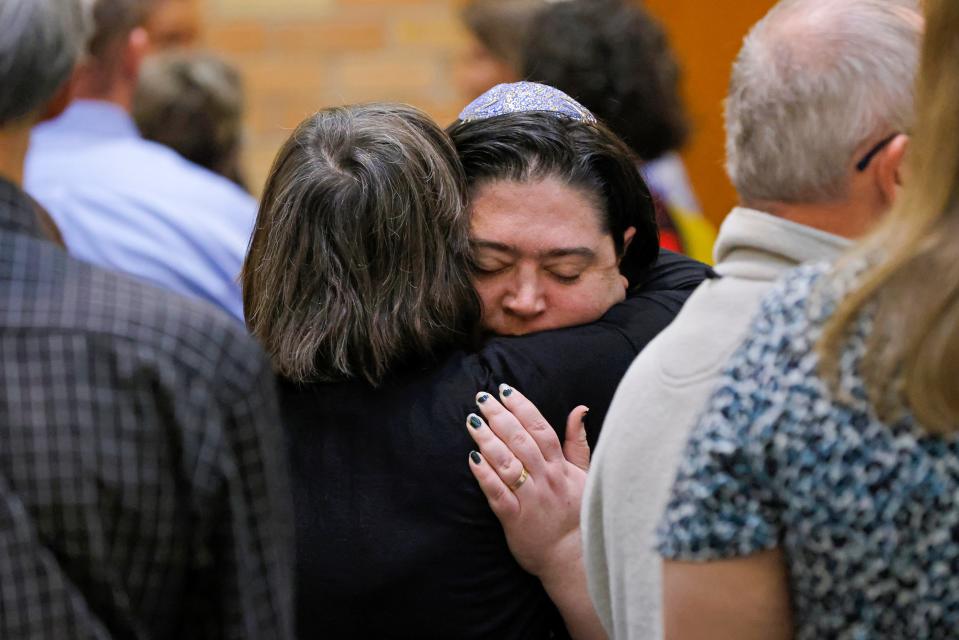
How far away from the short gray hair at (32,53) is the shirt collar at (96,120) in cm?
263

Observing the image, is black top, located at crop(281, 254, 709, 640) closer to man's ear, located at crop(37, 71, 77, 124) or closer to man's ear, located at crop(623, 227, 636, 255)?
man's ear, located at crop(623, 227, 636, 255)

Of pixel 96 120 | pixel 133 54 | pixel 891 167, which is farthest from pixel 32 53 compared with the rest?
pixel 133 54

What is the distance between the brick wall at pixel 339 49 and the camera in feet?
18.4

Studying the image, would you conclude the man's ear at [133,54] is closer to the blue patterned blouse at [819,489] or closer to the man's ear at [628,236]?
the man's ear at [628,236]

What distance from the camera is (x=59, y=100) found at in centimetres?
152

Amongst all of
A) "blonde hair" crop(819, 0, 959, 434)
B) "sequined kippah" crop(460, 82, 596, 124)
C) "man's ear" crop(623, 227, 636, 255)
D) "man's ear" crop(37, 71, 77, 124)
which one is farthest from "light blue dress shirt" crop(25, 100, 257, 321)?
"blonde hair" crop(819, 0, 959, 434)

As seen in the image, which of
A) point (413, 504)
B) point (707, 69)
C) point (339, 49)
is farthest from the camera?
point (339, 49)

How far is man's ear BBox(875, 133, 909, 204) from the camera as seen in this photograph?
1.57m

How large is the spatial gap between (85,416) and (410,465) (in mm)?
569

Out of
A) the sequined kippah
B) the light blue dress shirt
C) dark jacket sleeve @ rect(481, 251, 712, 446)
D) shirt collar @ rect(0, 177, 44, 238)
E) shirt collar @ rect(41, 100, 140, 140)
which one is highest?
shirt collar @ rect(0, 177, 44, 238)

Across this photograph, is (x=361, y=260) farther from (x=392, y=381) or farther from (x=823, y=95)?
(x=823, y=95)

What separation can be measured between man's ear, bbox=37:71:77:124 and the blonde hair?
81cm

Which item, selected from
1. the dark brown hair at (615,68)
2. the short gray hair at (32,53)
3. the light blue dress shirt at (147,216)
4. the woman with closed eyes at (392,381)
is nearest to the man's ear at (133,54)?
the light blue dress shirt at (147,216)

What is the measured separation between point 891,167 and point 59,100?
0.90 meters
